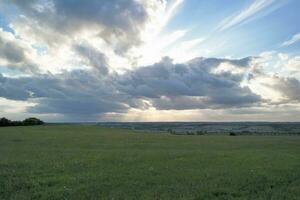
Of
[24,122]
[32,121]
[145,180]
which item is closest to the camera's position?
[145,180]

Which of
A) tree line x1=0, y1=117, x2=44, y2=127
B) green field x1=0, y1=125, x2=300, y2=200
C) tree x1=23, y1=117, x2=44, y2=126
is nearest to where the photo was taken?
green field x1=0, y1=125, x2=300, y2=200

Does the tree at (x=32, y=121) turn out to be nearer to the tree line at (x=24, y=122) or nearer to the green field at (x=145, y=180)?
the tree line at (x=24, y=122)

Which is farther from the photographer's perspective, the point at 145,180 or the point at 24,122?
the point at 24,122

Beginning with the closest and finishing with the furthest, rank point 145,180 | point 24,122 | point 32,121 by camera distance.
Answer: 1. point 145,180
2. point 24,122
3. point 32,121

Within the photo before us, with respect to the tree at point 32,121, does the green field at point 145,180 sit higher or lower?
lower

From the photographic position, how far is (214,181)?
16125 mm

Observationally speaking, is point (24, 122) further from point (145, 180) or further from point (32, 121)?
point (145, 180)

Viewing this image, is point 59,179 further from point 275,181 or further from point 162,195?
point 275,181

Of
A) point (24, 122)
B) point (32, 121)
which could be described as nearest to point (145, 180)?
point (24, 122)

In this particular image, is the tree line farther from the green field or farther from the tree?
the green field

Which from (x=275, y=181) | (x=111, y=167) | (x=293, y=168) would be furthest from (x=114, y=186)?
(x=293, y=168)

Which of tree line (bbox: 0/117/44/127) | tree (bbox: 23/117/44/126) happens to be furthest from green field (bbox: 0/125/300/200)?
tree (bbox: 23/117/44/126)

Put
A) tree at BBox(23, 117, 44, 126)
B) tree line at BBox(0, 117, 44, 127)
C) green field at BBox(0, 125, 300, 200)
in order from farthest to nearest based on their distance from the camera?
tree at BBox(23, 117, 44, 126), tree line at BBox(0, 117, 44, 127), green field at BBox(0, 125, 300, 200)

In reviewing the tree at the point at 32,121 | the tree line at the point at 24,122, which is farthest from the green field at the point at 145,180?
the tree at the point at 32,121
